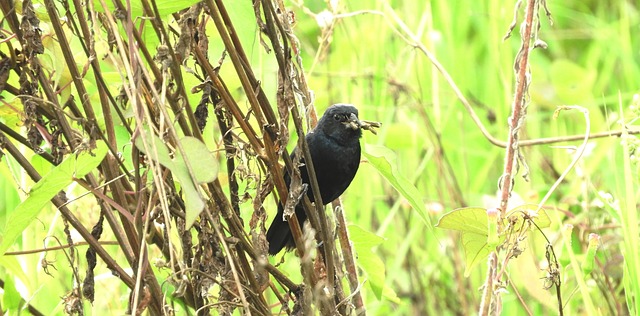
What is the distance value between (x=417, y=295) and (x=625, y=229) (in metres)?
1.54

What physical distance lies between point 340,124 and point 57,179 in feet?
3.57

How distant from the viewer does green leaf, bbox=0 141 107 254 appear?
1167 millimetres

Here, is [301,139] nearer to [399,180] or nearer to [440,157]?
[399,180]

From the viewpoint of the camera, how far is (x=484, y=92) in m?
3.85

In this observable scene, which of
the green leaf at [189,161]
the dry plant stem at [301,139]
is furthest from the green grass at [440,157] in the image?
the green leaf at [189,161]

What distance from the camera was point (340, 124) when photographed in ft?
7.19

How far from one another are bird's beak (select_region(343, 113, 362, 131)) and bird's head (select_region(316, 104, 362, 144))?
23 millimetres

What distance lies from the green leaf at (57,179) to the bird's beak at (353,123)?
80 centimetres

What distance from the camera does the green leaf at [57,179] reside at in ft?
3.83

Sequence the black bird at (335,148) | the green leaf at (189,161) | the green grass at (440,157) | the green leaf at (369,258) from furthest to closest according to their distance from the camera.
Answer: the green grass at (440,157) < the black bird at (335,148) < the green leaf at (369,258) < the green leaf at (189,161)

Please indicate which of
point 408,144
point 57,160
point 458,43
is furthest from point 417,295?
point 57,160

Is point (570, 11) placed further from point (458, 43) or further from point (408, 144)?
point (408, 144)

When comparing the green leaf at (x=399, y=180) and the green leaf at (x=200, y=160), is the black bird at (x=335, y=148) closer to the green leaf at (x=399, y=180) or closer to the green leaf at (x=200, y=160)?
the green leaf at (x=399, y=180)

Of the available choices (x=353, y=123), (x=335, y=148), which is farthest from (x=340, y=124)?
(x=353, y=123)
